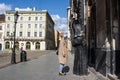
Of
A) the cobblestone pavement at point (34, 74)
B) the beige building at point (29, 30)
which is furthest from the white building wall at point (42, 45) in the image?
the cobblestone pavement at point (34, 74)

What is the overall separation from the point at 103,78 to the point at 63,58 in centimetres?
298

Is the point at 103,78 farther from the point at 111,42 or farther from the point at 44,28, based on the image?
the point at 44,28

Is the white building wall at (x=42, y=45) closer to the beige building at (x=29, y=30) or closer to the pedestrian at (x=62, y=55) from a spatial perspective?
the beige building at (x=29, y=30)

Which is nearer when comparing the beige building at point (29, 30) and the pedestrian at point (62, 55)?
the pedestrian at point (62, 55)

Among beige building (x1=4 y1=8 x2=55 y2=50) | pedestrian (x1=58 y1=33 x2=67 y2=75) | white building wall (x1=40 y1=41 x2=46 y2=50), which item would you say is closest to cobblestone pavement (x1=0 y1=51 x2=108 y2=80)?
pedestrian (x1=58 y1=33 x2=67 y2=75)

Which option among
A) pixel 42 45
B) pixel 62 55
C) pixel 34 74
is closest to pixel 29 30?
pixel 42 45

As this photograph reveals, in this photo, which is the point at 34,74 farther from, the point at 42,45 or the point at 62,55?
the point at 42,45

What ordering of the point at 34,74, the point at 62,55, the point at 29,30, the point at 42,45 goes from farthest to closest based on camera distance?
the point at 29,30 < the point at 42,45 < the point at 62,55 < the point at 34,74

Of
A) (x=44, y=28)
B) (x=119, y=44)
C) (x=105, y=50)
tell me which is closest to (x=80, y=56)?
(x=105, y=50)

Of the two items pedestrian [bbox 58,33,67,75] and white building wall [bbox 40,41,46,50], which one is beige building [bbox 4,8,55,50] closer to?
white building wall [bbox 40,41,46,50]

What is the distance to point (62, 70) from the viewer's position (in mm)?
13211

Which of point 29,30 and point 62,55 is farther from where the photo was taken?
point 29,30

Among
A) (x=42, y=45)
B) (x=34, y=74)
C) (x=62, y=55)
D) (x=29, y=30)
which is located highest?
(x=29, y=30)

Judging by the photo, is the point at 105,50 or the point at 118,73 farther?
the point at 105,50
